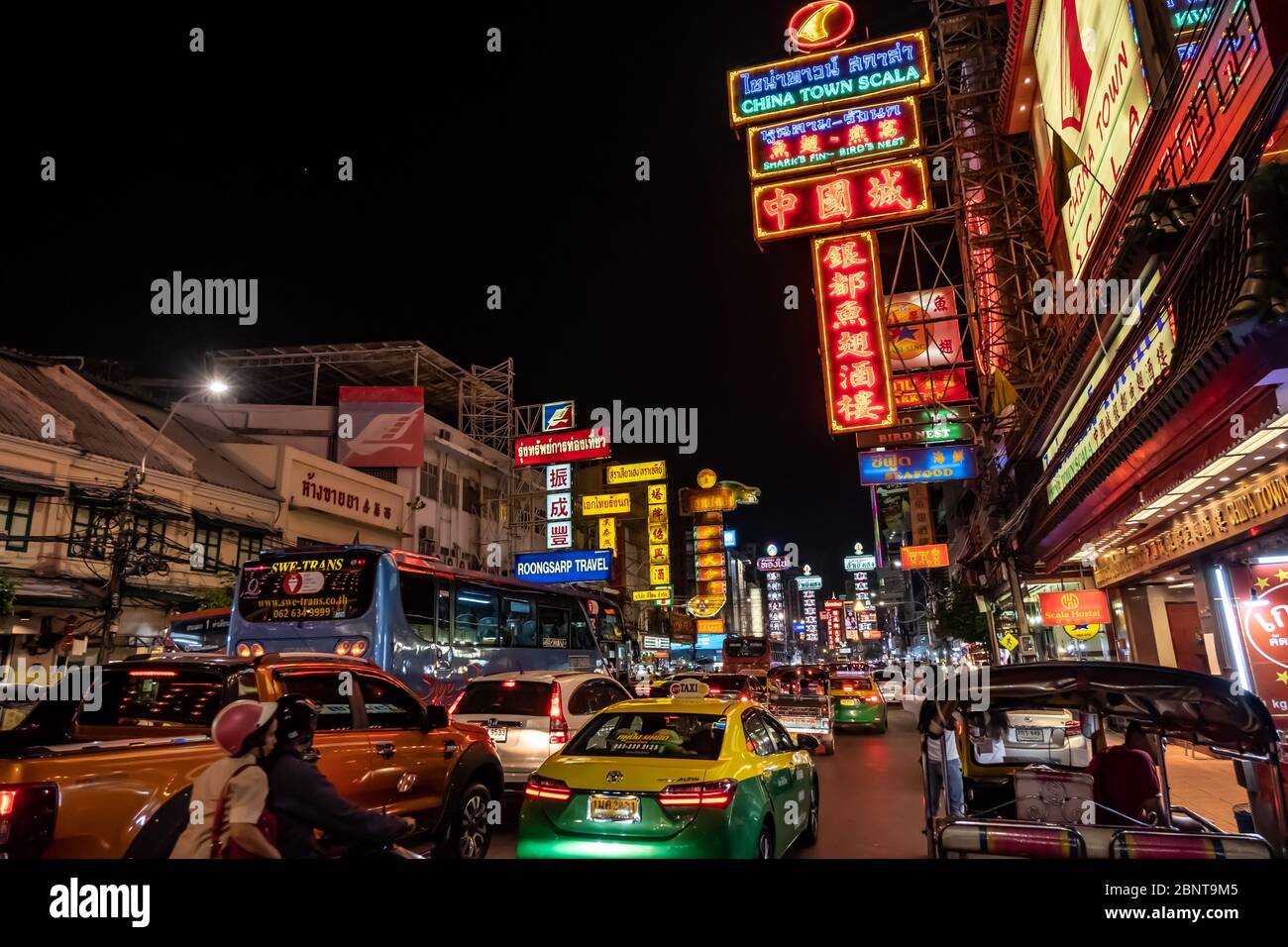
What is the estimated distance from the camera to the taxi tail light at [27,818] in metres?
3.38

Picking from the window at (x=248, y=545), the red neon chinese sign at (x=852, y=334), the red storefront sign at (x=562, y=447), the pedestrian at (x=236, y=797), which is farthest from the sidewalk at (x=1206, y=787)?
the red storefront sign at (x=562, y=447)

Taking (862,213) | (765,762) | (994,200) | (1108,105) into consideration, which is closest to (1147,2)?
(1108,105)

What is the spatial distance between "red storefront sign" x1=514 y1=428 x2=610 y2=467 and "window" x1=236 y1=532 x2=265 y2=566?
50.9 ft

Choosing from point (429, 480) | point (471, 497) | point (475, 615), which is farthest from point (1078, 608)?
point (471, 497)

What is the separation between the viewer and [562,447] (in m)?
40.5

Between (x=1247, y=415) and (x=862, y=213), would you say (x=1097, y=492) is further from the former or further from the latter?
(x=862, y=213)

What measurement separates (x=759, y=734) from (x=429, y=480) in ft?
122

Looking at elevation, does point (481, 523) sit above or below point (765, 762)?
above

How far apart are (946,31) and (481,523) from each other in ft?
115

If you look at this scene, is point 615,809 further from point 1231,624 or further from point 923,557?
point 923,557

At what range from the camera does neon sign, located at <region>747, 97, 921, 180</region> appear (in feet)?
65.9

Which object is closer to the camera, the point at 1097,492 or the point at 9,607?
the point at 1097,492

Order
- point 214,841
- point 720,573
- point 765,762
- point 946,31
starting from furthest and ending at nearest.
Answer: point 720,573 < point 946,31 < point 765,762 < point 214,841
